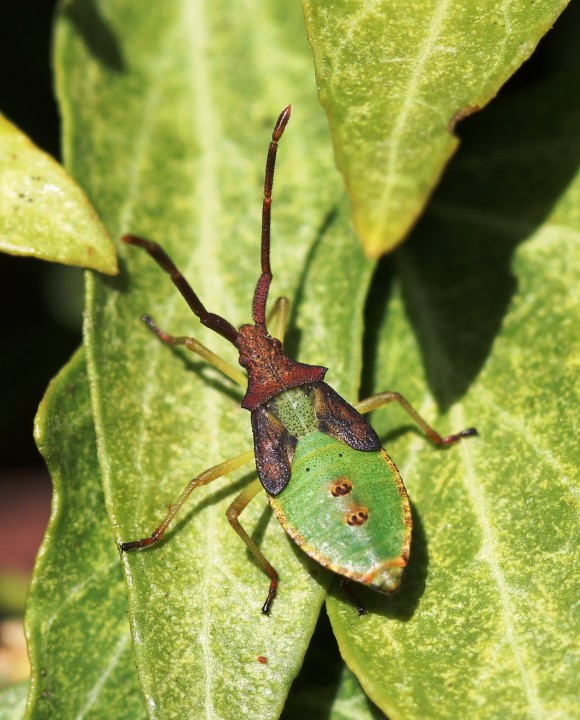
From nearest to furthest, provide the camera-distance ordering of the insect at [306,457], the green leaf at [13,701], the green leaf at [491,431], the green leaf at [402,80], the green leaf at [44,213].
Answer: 1. the green leaf at [402,80]
2. the green leaf at [491,431]
3. the insect at [306,457]
4. the green leaf at [44,213]
5. the green leaf at [13,701]

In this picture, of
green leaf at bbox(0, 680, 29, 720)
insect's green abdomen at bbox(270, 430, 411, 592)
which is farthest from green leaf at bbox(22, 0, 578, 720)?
green leaf at bbox(0, 680, 29, 720)

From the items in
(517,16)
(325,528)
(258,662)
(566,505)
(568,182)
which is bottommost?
(258,662)

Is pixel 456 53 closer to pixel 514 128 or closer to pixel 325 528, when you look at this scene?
pixel 514 128

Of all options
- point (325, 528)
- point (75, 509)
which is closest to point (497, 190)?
point (325, 528)

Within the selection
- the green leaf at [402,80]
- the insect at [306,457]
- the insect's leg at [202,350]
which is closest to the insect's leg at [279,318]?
the insect at [306,457]

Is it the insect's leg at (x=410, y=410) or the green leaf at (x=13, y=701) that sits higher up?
the insect's leg at (x=410, y=410)

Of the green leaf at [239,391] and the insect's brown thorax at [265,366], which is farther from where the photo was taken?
the insect's brown thorax at [265,366]

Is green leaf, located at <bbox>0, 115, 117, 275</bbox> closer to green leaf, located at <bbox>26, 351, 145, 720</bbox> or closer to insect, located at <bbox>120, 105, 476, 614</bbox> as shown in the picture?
insect, located at <bbox>120, 105, 476, 614</bbox>

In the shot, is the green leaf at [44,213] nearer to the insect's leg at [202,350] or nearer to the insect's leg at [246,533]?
the insect's leg at [202,350]

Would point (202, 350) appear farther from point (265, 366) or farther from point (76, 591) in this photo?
point (76, 591)
